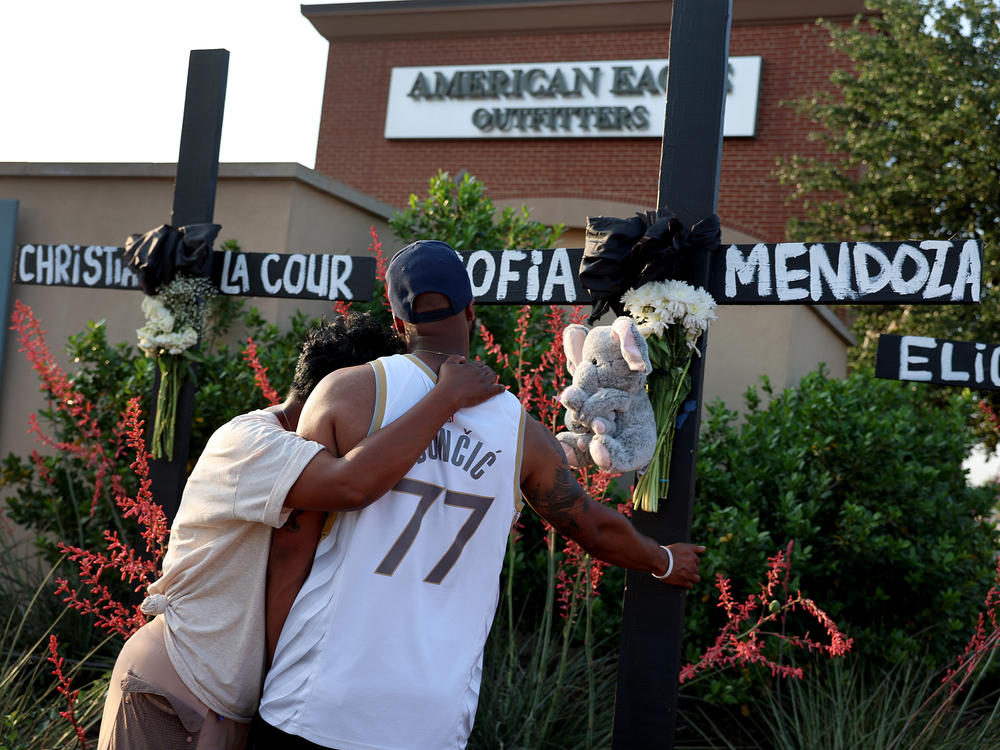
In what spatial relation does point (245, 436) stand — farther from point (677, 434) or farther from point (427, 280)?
point (677, 434)

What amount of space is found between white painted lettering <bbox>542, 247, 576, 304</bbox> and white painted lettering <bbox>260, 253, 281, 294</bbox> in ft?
4.28

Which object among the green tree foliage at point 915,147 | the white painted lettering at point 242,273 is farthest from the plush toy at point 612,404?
the green tree foliage at point 915,147

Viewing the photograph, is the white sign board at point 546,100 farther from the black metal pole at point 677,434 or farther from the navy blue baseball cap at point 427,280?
the navy blue baseball cap at point 427,280

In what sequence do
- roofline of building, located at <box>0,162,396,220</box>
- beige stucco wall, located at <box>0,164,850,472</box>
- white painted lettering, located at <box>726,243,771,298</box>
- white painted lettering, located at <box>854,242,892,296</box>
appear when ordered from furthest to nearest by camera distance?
beige stucco wall, located at <box>0,164,850,472</box> < roofline of building, located at <box>0,162,396,220</box> < white painted lettering, located at <box>726,243,771,298</box> < white painted lettering, located at <box>854,242,892,296</box>

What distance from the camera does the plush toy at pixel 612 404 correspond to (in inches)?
100

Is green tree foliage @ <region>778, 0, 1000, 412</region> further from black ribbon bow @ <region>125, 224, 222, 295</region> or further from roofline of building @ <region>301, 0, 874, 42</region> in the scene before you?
black ribbon bow @ <region>125, 224, 222, 295</region>

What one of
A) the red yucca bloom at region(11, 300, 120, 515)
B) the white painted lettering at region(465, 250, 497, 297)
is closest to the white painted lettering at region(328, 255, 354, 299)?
the white painted lettering at region(465, 250, 497, 297)

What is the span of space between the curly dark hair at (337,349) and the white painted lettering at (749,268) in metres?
1.12

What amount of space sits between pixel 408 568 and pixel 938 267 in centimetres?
177

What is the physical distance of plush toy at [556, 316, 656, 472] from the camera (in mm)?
2549

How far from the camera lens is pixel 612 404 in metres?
2.58

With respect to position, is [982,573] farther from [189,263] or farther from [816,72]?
[816,72]

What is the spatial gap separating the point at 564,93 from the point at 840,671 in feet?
34.8

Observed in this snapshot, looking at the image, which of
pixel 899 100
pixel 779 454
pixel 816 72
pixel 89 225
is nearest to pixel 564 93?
pixel 816 72
